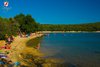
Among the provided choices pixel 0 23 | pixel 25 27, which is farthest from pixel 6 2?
pixel 25 27

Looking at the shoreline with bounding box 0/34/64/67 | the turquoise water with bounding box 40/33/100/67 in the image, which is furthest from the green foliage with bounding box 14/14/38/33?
the shoreline with bounding box 0/34/64/67

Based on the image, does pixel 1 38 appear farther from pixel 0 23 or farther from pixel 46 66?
pixel 46 66

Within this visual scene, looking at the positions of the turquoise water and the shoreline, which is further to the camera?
the turquoise water

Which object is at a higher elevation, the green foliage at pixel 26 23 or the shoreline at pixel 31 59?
the green foliage at pixel 26 23

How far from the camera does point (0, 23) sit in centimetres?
6631

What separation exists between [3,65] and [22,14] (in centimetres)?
10501

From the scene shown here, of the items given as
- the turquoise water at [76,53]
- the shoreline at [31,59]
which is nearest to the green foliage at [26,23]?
the turquoise water at [76,53]

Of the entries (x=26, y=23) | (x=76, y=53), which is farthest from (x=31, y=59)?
(x=26, y=23)

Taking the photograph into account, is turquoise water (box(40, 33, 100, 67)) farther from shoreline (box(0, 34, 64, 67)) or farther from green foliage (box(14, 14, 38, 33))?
green foliage (box(14, 14, 38, 33))

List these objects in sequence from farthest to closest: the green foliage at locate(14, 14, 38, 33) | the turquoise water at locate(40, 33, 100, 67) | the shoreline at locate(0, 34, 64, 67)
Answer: the green foliage at locate(14, 14, 38, 33), the turquoise water at locate(40, 33, 100, 67), the shoreline at locate(0, 34, 64, 67)

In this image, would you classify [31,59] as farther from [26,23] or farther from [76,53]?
[26,23]

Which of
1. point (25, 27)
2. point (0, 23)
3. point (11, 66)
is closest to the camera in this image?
point (11, 66)

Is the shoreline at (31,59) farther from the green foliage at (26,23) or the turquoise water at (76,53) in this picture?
the green foliage at (26,23)

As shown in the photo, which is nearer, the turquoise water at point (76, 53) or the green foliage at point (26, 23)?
the turquoise water at point (76, 53)
